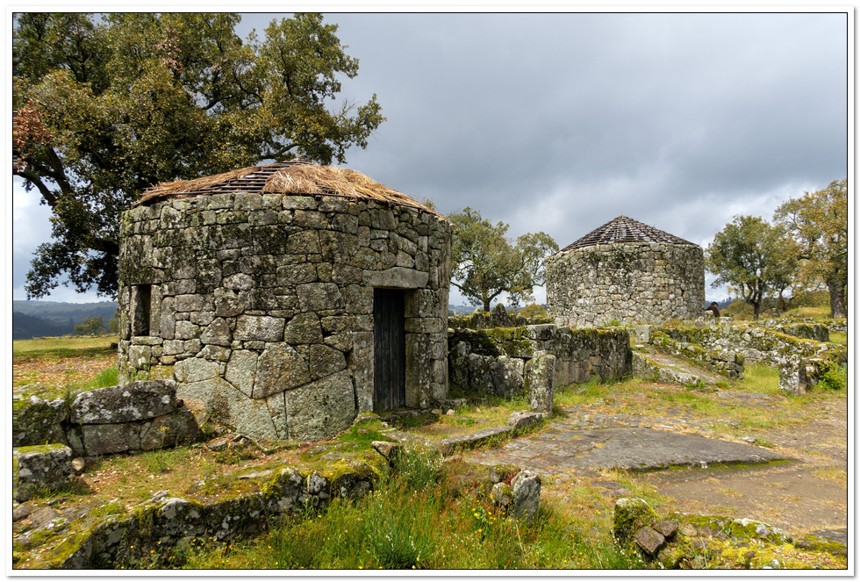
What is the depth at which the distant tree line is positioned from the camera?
28703 mm

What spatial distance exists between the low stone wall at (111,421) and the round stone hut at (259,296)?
0.69m

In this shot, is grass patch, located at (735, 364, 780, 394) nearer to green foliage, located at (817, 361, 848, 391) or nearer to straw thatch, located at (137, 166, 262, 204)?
green foliage, located at (817, 361, 848, 391)

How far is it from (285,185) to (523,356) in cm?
633

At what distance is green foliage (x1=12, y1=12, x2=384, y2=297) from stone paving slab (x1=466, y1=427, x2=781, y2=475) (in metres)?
11.9

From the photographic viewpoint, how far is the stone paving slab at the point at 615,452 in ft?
21.6

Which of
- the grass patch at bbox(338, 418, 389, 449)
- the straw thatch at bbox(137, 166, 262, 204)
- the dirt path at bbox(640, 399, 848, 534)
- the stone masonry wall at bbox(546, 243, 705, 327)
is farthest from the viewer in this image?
the stone masonry wall at bbox(546, 243, 705, 327)

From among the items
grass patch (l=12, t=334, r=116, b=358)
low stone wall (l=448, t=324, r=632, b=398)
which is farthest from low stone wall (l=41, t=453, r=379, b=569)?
grass patch (l=12, t=334, r=116, b=358)

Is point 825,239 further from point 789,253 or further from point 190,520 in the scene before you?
point 190,520

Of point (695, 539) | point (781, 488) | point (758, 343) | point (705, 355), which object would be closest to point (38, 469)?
point (695, 539)

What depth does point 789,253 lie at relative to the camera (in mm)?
30625

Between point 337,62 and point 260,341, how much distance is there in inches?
543

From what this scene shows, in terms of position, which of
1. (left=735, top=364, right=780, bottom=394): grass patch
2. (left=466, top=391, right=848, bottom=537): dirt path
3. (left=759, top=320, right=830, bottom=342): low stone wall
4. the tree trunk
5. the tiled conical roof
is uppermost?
the tiled conical roof

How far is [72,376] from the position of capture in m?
10.4

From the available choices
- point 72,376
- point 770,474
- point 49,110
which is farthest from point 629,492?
point 49,110
